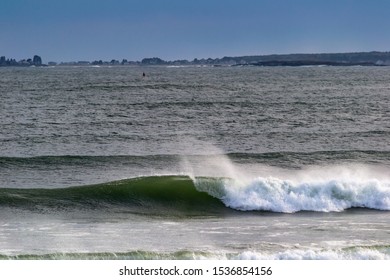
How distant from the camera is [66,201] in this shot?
22125mm

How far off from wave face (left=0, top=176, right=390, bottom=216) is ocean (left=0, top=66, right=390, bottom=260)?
5cm

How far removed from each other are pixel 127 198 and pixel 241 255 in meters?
8.81

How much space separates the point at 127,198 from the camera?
23016mm

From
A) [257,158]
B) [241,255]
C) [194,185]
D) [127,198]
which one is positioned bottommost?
[127,198]

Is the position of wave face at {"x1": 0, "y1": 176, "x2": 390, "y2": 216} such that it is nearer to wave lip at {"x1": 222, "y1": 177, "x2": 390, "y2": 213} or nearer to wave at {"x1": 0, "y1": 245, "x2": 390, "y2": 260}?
wave lip at {"x1": 222, "y1": 177, "x2": 390, "y2": 213}

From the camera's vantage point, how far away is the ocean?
16297 millimetres

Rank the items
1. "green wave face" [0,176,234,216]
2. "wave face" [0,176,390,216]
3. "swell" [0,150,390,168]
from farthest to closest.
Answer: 1. "swell" [0,150,390,168]
2. "green wave face" [0,176,234,216]
3. "wave face" [0,176,390,216]

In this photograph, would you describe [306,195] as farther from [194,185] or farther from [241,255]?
[241,255]

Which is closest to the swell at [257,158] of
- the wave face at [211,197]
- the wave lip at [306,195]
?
the wave face at [211,197]

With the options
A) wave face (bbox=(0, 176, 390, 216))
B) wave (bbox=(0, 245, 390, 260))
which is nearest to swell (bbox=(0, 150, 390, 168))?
wave face (bbox=(0, 176, 390, 216))

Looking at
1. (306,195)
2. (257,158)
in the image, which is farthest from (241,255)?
(257,158)
